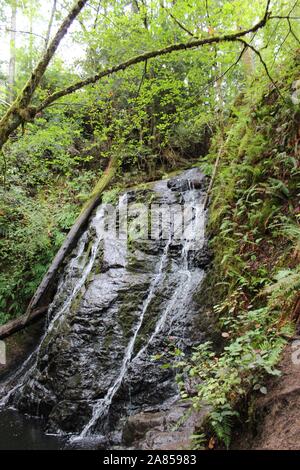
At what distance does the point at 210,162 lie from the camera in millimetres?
10031

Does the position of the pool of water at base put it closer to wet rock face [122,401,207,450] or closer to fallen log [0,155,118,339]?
wet rock face [122,401,207,450]

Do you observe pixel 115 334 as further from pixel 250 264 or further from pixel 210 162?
pixel 210 162

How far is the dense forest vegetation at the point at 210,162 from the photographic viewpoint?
4113 mm

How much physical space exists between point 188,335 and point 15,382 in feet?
14.1

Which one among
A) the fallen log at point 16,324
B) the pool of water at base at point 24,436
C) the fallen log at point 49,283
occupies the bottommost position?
the pool of water at base at point 24,436

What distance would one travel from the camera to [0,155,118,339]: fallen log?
27.9 ft

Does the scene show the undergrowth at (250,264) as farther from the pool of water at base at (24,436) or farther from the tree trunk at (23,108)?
the tree trunk at (23,108)

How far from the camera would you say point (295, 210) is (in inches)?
223

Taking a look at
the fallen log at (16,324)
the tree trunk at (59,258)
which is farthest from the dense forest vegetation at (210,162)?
the fallen log at (16,324)

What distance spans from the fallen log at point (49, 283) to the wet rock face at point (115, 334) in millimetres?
730

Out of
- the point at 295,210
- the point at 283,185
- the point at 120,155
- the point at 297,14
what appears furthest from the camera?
the point at 120,155

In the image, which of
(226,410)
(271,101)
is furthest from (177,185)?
(226,410)

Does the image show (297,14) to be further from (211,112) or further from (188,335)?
(188,335)

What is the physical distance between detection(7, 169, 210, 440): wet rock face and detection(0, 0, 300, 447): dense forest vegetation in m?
0.62
